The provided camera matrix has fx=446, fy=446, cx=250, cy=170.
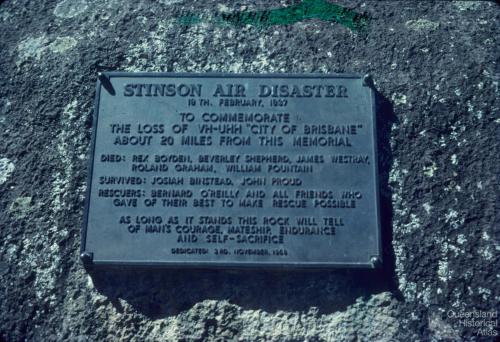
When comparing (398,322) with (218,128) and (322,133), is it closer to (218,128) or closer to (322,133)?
(322,133)

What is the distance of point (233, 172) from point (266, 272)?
558 millimetres

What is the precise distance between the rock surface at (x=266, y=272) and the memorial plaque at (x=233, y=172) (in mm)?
133

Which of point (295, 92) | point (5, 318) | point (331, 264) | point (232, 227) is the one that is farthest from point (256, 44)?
point (5, 318)

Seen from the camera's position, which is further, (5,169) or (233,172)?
(5,169)

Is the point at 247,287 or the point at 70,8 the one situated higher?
the point at 70,8

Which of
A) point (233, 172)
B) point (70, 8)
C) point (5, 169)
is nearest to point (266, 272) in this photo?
point (233, 172)

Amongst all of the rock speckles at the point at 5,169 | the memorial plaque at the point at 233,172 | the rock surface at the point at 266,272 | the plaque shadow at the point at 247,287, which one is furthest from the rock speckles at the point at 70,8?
A: the plaque shadow at the point at 247,287

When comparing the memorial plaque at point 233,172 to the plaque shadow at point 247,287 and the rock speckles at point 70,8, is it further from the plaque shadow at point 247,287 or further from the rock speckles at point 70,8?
the rock speckles at point 70,8

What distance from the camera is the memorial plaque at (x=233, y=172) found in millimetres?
2295

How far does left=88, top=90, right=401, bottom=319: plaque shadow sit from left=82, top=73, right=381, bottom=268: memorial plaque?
95mm

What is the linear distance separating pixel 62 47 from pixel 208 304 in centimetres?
187

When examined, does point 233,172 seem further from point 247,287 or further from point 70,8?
point 70,8

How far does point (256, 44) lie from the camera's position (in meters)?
2.75

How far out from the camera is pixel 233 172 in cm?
242
